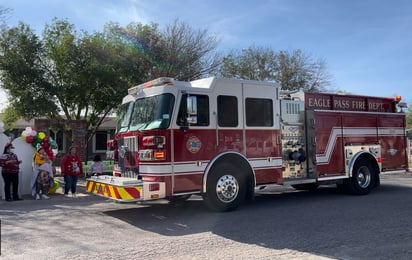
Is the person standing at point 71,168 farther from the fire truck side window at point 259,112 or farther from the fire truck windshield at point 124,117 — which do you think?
the fire truck side window at point 259,112

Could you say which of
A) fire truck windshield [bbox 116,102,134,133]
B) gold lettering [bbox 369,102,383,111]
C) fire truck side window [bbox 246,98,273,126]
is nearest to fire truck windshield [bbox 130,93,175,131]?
fire truck windshield [bbox 116,102,134,133]

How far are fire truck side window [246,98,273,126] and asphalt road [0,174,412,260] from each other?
6.40 feet

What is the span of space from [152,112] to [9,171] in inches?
193

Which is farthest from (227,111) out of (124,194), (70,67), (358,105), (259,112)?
(70,67)

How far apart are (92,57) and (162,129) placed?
928 centimetres

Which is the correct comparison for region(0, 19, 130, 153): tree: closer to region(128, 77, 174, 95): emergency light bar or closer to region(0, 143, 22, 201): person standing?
region(0, 143, 22, 201): person standing

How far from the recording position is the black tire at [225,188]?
7.62 metres

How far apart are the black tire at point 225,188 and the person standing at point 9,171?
5620mm

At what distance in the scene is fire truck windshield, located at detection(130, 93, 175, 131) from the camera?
729 centimetres

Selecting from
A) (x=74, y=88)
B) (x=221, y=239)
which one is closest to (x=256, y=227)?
(x=221, y=239)

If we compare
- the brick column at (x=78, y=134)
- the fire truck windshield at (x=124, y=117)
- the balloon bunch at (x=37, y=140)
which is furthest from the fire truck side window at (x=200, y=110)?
the brick column at (x=78, y=134)

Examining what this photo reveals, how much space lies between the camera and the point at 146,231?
6.56 meters

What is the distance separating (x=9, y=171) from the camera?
9.95m

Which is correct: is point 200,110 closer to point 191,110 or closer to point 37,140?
point 191,110
